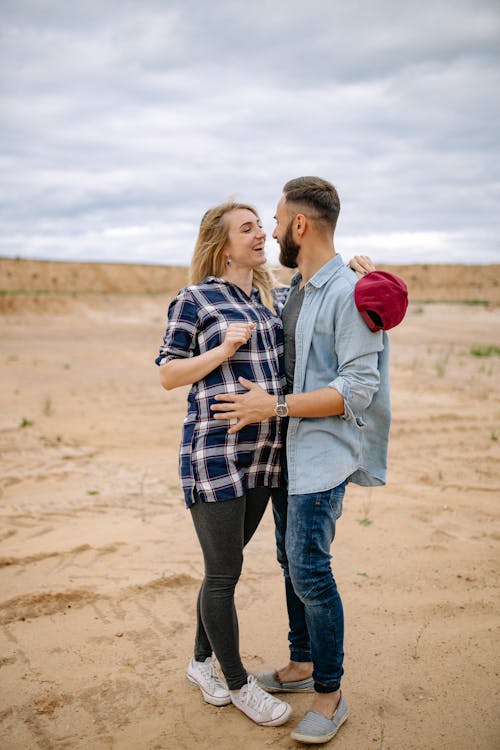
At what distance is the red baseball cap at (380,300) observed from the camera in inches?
95.6

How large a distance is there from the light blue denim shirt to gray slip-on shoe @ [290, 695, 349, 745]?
0.99 meters

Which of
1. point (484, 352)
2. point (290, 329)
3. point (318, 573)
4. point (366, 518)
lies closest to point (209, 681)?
point (318, 573)

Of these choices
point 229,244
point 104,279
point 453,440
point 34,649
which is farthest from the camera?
point 104,279

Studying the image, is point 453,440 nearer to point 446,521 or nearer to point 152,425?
point 446,521

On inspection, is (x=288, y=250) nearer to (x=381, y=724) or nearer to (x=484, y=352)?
(x=381, y=724)

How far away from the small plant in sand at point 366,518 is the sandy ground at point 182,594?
0.09 feet

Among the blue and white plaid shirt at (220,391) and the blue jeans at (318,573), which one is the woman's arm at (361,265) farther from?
the blue jeans at (318,573)

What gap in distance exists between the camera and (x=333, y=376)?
2.62 meters

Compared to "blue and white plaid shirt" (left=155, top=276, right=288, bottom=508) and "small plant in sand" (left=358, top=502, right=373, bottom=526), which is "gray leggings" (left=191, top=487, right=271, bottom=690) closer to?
"blue and white plaid shirt" (left=155, top=276, right=288, bottom=508)

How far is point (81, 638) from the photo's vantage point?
11.6 feet

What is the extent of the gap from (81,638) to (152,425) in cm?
502

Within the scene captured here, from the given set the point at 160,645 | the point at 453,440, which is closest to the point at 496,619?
the point at 160,645

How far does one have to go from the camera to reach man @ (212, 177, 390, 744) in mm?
2514

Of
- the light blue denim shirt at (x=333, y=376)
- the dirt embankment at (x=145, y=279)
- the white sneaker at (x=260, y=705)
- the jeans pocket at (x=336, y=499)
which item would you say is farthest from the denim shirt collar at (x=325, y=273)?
the dirt embankment at (x=145, y=279)
